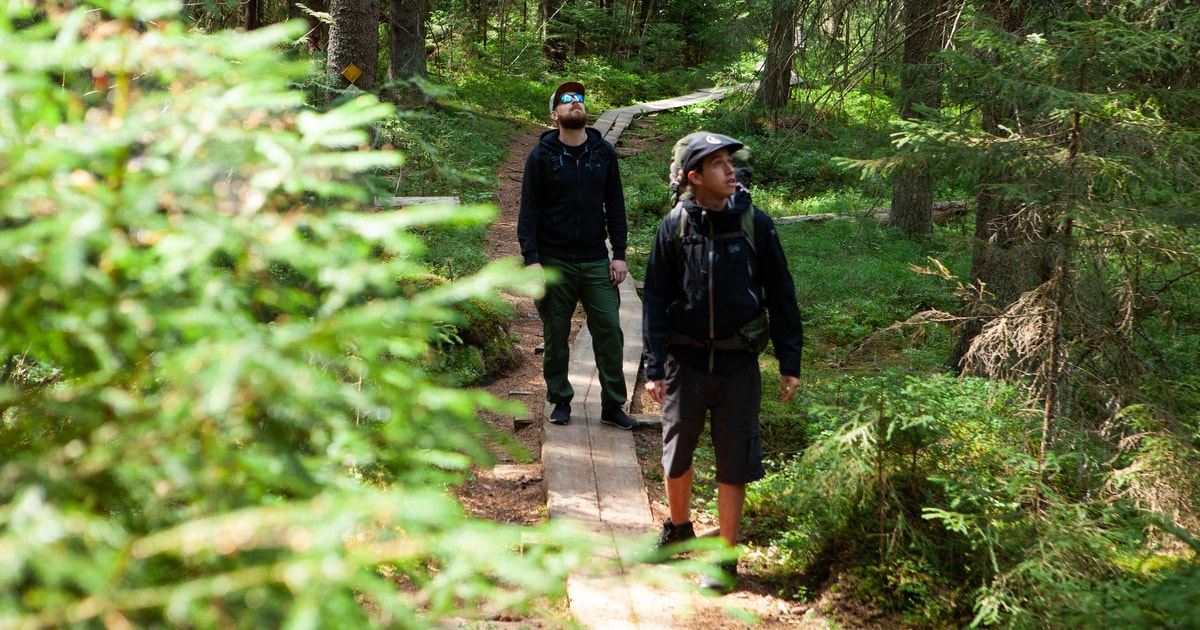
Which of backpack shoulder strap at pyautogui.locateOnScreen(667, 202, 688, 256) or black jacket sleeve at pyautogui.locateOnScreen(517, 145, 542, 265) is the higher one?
backpack shoulder strap at pyautogui.locateOnScreen(667, 202, 688, 256)

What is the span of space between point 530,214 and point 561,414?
1.49 m

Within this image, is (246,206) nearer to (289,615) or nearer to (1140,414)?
(289,615)

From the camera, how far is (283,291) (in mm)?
1728

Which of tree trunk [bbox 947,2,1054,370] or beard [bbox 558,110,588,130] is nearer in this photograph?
tree trunk [bbox 947,2,1054,370]

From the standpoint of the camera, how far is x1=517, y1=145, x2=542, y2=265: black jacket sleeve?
20.6 feet

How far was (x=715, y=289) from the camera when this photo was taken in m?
4.50

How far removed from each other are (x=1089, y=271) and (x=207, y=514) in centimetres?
532

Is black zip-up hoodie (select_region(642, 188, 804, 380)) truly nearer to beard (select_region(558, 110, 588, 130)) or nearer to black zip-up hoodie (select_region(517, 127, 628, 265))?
black zip-up hoodie (select_region(517, 127, 628, 265))

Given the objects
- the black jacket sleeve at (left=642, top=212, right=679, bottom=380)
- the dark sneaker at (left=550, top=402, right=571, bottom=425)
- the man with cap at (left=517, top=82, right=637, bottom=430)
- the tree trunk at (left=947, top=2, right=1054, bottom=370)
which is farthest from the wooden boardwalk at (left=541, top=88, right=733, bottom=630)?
the tree trunk at (left=947, top=2, right=1054, bottom=370)

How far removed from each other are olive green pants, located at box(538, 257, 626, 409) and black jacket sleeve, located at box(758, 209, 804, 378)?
187cm

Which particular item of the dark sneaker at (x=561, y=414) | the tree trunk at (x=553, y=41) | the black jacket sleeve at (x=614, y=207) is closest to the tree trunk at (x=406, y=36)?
the tree trunk at (x=553, y=41)

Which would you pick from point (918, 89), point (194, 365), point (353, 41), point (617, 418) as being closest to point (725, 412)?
point (617, 418)

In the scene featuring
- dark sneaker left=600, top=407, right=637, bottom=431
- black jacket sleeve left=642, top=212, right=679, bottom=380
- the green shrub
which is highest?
the green shrub

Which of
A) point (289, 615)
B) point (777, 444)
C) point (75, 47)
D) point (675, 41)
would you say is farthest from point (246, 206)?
point (675, 41)
